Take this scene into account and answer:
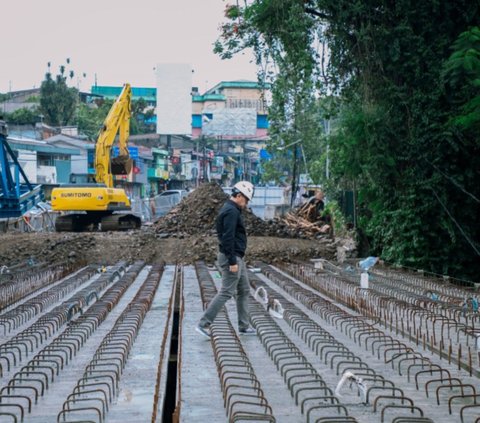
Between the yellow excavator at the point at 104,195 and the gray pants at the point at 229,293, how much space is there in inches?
641

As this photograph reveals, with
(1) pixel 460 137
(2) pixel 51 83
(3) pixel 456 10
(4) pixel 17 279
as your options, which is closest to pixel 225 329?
(4) pixel 17 279

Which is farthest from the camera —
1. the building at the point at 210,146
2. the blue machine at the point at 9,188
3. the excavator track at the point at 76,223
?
the building at the point at 210,146

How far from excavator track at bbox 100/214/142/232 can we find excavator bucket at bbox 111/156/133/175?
239cm

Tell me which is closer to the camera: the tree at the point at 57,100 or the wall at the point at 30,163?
the wall at the point at 30,163

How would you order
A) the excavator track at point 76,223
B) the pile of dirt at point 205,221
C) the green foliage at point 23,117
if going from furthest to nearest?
the green foliage at point 23,117 < the excavator track at point 76,223 < the pile of dirt at point 205,221

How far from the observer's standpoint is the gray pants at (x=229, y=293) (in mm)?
8062

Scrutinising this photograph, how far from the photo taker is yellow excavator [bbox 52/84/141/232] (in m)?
24.2

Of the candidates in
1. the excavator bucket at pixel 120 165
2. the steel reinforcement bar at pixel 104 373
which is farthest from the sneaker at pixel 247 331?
the excavator bucket at pixel 120 165

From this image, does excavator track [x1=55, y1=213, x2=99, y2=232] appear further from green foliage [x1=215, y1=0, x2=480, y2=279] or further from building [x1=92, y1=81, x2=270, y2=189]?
building [x1=92, y1=81, x2=270, y2=189]

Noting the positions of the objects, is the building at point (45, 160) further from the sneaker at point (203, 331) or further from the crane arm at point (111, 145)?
the sneaker at point (203, 331)

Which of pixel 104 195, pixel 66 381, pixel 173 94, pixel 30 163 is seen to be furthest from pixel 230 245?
pixel 173 94

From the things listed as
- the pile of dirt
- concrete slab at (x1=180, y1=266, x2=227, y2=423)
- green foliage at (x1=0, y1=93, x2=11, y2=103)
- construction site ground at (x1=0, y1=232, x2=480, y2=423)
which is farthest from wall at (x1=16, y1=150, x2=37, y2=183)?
concrete slab at (x1=180, y1=266, x2=227, y2=423)

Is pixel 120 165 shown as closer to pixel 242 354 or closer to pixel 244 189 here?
pixel 244 189

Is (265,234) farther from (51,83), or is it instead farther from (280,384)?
(51,83)
